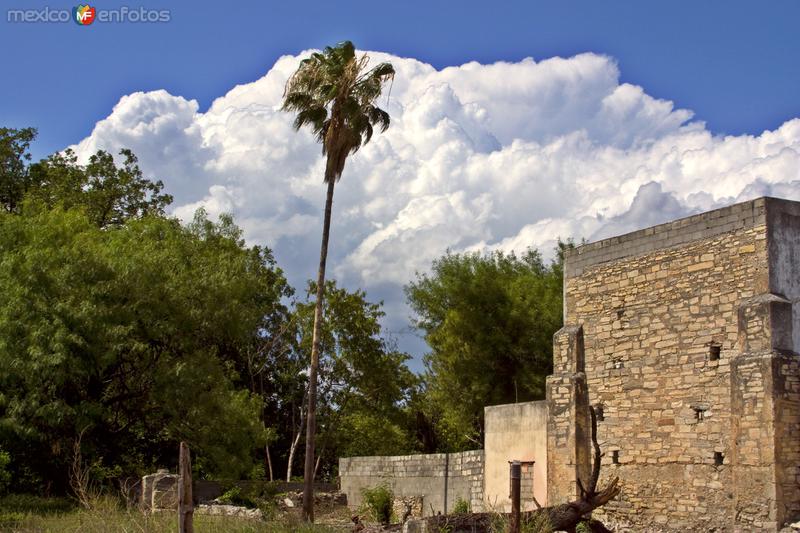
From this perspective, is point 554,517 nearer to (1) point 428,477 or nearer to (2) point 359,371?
(1) point 428,477

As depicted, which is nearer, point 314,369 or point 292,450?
point 314,369

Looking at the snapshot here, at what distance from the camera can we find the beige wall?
806 inches

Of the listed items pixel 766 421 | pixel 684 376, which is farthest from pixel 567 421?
pixel 766 421

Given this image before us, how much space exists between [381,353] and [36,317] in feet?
53.1

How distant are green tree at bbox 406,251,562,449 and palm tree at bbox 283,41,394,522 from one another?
497 inches

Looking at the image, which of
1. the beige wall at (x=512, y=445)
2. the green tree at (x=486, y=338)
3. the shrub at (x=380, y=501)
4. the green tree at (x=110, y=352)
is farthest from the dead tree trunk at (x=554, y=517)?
the green tree at (x=486, y=338)

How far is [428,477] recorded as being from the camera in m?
24.0

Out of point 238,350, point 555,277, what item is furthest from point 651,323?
point 238,350

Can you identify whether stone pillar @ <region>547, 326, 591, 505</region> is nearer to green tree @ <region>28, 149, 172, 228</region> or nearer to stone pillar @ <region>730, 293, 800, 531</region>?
stone pillar @ <region>730, 293, 800, 531</region>

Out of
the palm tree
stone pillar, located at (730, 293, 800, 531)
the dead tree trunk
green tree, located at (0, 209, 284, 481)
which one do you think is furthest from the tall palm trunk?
stone pillar, located at (730, 293, 800, 531)

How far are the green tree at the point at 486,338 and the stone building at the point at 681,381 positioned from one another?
42.0 feet

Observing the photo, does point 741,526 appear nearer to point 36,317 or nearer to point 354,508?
point 354,508

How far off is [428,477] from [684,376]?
27.2ft

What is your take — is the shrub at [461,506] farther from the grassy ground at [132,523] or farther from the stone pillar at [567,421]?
the grassy ground at [132,523]
